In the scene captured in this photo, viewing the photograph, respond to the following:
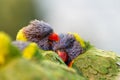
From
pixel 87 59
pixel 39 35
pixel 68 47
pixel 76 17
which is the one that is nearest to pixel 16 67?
pixel 87 59

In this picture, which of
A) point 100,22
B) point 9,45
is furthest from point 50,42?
point 100,22

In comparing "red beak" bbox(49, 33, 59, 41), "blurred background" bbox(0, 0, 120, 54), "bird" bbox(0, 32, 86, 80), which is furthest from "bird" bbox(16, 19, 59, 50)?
"blurred background" bbox(0, 0, 120, 54)

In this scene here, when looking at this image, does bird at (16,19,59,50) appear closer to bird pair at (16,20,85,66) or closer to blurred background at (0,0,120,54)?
bird pair at (16,20,85,66)

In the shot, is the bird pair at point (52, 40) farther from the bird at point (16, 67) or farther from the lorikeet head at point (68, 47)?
the bird at point (16, 67)

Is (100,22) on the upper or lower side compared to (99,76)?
upper

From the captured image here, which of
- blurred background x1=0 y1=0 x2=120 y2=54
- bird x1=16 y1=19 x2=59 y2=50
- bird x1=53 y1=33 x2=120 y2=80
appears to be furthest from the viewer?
blurred background x1=0 y1=0 x2=120 y2=54

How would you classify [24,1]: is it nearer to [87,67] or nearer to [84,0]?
[84,0]

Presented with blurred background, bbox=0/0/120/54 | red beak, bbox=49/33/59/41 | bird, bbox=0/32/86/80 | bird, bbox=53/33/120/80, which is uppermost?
blurred background, bbox=0/0/120/54
